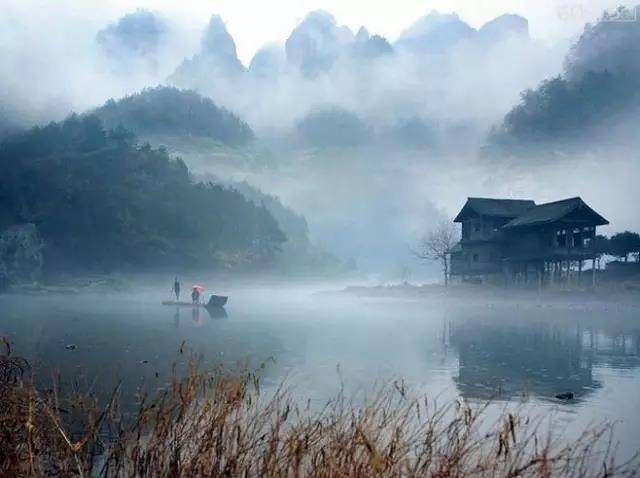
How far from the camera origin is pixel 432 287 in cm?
7388

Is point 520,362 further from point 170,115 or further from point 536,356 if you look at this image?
point 170,115

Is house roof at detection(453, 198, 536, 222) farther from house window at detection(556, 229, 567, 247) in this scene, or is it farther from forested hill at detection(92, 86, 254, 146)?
forested hill at detection(92, 86, 254, 146)

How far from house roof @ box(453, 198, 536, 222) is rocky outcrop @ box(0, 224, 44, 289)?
64596 mm

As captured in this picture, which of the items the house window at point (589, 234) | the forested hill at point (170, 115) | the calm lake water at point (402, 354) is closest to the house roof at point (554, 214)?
the house window at point (589, 234)

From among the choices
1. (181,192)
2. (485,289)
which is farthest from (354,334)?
(181,192)

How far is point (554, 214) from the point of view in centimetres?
6059

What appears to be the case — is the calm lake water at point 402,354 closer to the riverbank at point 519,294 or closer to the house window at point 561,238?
the riverbank at point 519,294

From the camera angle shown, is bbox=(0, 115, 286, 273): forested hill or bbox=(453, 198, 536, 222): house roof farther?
bbox=(0, 115, 286, 273): forested hill

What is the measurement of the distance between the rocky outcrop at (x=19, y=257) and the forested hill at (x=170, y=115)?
6350 cm

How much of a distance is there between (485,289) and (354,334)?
1440 inches

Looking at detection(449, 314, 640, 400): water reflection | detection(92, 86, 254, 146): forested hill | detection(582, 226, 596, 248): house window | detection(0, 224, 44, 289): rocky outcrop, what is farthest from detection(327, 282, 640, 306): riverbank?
detection(92, 86, 254, 146): forested hill

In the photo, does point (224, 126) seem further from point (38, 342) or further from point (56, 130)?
point (38, 342)

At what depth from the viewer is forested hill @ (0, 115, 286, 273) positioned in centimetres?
10725

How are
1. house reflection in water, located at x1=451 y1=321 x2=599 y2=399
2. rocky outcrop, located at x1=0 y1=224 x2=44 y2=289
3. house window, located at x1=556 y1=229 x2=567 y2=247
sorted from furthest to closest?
rocky outcrop, located at x1=0 y1=224 x2=44 y2=289 < house window, located at x1=556 y1=229 x2=567 y2=247 < house reflection in water, located at x1=451 y1=321 x2=599 y2=399
